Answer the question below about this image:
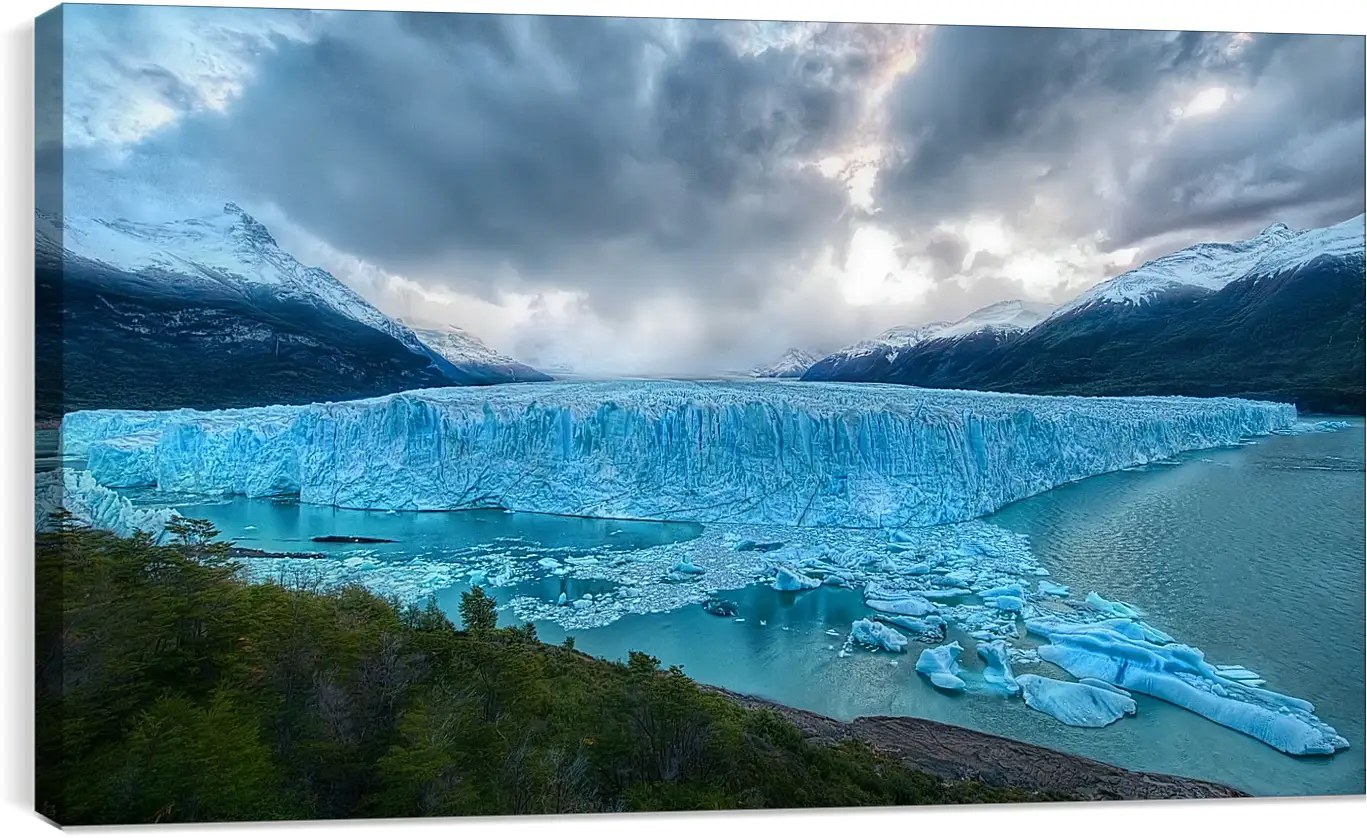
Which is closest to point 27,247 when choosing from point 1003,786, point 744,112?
point 744,112

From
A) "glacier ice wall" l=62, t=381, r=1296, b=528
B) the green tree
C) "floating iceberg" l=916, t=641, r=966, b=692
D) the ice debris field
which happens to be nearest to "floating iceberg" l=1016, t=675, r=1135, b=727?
the ice debris field

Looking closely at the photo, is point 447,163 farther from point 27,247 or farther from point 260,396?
point 27,247

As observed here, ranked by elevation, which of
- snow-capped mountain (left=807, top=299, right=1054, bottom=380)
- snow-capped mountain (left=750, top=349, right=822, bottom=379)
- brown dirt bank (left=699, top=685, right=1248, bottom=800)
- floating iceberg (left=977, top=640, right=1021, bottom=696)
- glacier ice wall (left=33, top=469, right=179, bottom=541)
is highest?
snow-capped mountain (left=807, top=299, right=1054, bottom=380)

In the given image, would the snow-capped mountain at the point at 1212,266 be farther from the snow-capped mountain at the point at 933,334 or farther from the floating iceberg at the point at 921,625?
the floating iceberg at the point at 921,625

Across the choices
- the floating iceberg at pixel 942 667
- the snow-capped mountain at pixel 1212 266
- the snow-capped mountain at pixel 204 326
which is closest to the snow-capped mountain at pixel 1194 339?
the snow-capped mountain at pixel 1212 266

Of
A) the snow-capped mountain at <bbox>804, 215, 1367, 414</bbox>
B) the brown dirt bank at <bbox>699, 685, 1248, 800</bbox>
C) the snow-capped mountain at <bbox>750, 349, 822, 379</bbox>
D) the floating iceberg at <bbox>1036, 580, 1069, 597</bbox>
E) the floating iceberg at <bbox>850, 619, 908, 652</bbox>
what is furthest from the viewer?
the snow-capped mountain at <bbox>750, 349, 822, 379</bbox>

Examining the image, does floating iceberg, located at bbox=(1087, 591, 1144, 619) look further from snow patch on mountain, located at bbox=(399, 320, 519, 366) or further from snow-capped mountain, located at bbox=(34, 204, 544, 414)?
snow patch on mountain, located at bbox=(399, 320, 519, 366)

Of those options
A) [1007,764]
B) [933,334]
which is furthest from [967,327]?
[1007,764]
